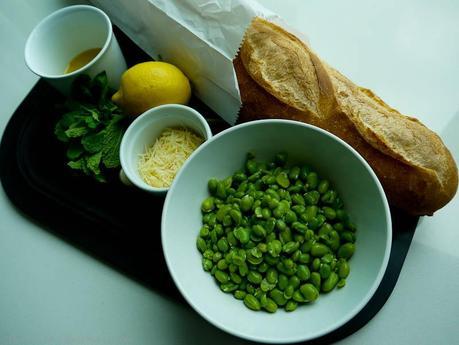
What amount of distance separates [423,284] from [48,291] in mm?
864

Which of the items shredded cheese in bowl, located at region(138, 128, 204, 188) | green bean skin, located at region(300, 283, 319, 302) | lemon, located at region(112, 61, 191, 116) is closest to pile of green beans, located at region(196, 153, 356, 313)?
green bean skin, located at region(300, 283, 319, 302)

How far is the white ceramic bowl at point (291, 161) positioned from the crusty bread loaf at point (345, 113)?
0.09 metres

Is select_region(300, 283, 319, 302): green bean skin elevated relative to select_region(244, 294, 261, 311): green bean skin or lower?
elevated

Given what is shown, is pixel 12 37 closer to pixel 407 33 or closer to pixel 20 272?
pixel 20 272

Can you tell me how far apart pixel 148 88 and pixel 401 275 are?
703 millimetres

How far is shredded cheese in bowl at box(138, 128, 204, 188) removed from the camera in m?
0.88

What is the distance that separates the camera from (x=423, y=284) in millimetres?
876

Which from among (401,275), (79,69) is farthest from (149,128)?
(401,275)

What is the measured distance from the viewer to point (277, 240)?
2.50 feet

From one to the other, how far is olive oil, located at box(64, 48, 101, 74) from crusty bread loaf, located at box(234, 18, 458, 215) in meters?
0.37

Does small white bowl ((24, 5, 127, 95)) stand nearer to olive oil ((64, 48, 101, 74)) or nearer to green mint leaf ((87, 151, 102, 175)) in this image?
olive oil ((64, 48, 101, 74))

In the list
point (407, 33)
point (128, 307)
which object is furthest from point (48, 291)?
point (407, 33)

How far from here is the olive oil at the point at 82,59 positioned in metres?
1.02

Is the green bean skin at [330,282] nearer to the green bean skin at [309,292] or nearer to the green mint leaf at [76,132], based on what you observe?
the green bean skin at [309,292]
